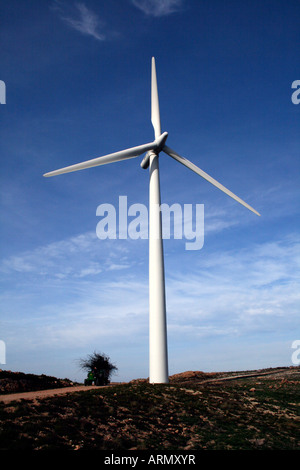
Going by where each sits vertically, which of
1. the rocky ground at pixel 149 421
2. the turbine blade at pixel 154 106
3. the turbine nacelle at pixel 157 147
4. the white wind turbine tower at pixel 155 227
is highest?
the turbine blade at pixel 154 106

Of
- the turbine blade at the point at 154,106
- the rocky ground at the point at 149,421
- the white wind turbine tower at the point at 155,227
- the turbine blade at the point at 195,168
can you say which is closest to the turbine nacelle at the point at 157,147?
the white wind turbine tower at the point at 155,227

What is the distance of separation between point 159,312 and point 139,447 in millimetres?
15386

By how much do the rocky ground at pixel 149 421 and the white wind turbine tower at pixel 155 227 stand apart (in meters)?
3.06

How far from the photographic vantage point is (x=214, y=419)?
25.7 metres

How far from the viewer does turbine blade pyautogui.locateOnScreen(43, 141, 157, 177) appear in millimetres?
37656

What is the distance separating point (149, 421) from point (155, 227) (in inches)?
752

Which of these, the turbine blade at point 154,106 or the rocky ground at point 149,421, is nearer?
the rocky ground at point 149,421

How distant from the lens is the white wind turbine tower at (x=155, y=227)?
112 ft

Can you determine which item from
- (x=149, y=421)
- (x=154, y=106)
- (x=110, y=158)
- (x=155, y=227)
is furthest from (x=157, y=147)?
(x=149, y=421)

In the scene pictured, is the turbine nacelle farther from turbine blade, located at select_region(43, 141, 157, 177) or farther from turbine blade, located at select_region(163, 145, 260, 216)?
turbine blade, located at select_region(163, 145, 260, 216)

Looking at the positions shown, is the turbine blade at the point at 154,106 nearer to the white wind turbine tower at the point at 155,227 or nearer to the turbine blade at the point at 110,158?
the white wind turbine tower at the point at 155,227

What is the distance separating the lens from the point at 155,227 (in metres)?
37.4

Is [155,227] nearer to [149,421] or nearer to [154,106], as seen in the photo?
[154,106]
